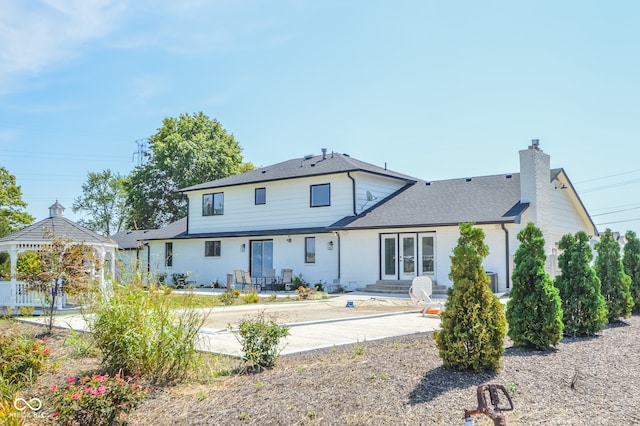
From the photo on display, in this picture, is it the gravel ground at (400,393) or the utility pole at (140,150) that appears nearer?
the gravel ground at (400,393)

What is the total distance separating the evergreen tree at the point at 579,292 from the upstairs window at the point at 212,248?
820 inches

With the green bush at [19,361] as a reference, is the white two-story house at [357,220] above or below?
above

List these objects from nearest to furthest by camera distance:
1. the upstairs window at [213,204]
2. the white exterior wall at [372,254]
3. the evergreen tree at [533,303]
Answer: the evergreen tree at [533,303] → the white exterior wall at [372,254] → the upstairs window at [213,204]

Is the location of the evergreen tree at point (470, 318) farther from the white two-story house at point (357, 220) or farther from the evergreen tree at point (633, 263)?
the white two-story house at point (357, 220)

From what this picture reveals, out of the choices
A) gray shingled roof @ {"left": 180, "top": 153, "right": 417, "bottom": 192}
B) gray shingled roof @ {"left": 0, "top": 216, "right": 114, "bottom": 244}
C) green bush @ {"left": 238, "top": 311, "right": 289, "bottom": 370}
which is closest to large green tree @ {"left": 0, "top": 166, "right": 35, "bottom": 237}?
gray shingled roof @ {"left": 180, "top": 153, "right": 417, "bottom": 192}

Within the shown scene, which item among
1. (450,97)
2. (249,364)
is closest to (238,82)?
(450,97)

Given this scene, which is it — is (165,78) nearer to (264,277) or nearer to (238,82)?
(238,82)

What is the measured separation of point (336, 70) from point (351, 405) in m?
12.4

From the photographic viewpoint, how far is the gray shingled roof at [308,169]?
948 inches

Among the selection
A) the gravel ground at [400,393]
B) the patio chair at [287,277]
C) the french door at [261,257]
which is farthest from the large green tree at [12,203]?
the gravel ground at [400,393]

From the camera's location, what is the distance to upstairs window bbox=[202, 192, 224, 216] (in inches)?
1114

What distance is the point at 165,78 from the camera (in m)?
17.4

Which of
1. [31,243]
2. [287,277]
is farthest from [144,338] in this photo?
[287,277]

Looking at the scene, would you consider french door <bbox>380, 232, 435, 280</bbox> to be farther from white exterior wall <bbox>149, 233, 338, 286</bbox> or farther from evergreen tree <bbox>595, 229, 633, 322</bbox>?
evergreen tree <bbox>595, 229, 633, 322</bbox>
